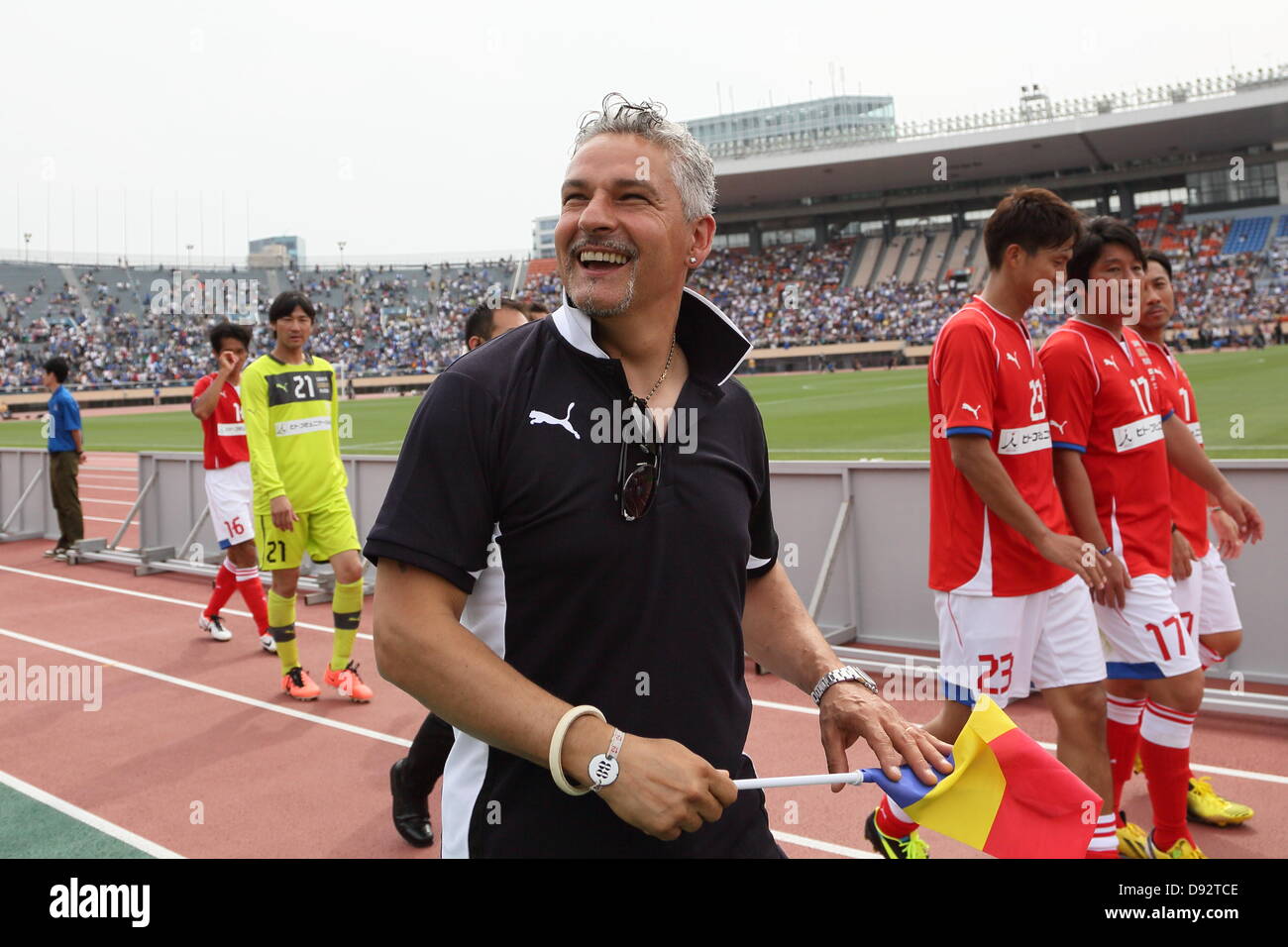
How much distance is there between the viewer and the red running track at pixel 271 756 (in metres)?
4.31

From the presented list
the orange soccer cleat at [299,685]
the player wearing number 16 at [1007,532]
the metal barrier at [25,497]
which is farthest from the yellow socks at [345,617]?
the metal barrier at [25,497]

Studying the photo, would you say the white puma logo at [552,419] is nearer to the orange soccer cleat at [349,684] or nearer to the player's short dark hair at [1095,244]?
the player's short dark hair at [1095,244]

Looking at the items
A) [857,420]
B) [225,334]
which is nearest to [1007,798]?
[225,334]

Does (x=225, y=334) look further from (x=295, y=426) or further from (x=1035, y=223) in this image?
(x=1035, y=223)

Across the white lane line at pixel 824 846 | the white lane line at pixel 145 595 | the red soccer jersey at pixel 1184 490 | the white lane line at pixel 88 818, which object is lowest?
the white lane line at pixel 145 595

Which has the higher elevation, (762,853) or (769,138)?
(769,138)

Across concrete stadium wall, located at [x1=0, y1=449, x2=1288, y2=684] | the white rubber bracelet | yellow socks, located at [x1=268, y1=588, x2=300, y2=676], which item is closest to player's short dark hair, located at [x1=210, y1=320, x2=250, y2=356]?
yellow socks, located at [x1=268, y1=588, x2=300, y2=676]

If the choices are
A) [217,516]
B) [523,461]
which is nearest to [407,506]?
[523,461]

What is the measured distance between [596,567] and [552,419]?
0.26m

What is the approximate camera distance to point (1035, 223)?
3.61 metres

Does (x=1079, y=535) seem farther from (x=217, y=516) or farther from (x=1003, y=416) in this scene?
(x=217, y=516)

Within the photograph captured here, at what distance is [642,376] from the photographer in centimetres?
198

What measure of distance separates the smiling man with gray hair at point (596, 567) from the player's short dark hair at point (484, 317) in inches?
117

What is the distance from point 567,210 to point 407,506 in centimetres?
66
